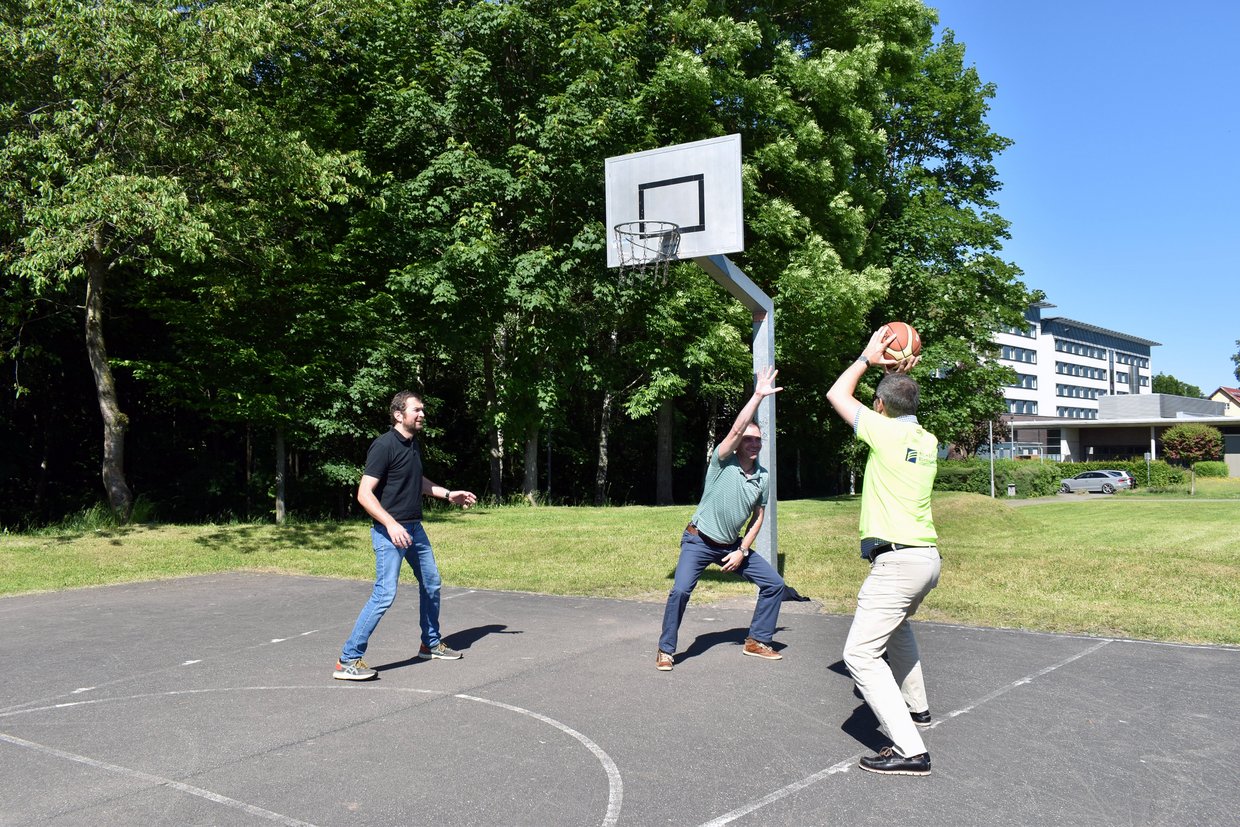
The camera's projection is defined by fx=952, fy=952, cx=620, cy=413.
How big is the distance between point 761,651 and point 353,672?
10.0 feet

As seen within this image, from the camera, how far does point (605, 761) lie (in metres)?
5.00

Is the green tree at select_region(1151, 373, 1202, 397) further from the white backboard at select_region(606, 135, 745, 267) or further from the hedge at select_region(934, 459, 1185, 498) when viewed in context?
the white backboard at select_region(606, 135, 745, 267)

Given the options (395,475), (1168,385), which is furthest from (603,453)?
(1168,385)

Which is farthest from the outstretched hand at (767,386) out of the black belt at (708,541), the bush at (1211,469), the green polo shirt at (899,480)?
the bush at (1211,469)

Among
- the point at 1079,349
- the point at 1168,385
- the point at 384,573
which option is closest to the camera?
the point at 384,573

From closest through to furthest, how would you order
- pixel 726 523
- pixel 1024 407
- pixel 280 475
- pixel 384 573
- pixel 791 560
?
pixel 384 573, pixel 726 523, pixel 791 560, pixel 280 475, pixel 1024 407

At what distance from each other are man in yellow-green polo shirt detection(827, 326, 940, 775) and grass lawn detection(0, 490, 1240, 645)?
180 inches

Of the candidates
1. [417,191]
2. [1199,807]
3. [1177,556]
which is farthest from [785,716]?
[417,191]

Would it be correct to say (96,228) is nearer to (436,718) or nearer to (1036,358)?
(436,718)

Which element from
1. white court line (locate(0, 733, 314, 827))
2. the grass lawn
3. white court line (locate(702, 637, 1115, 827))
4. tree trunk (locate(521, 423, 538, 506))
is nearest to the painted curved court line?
white court line (locate(0, 733, 314, 827))

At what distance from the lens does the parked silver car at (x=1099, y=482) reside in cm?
4953

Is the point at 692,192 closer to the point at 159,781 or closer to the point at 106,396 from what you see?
the point at 159,781

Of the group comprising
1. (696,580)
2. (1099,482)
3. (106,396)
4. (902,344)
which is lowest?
(1099,482)

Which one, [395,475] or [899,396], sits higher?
[899,396]
